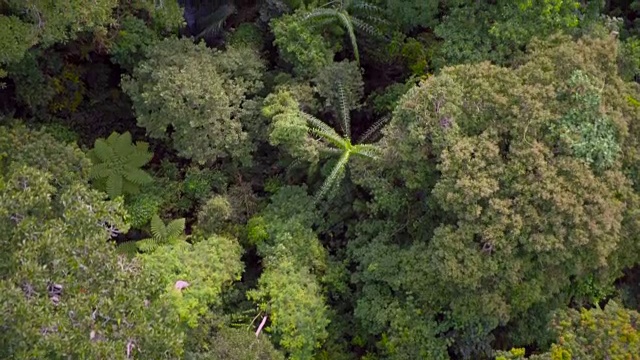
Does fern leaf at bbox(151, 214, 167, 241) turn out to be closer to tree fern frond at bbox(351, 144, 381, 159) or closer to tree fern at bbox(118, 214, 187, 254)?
tree fern at bbox(118, 214, 187, 254)

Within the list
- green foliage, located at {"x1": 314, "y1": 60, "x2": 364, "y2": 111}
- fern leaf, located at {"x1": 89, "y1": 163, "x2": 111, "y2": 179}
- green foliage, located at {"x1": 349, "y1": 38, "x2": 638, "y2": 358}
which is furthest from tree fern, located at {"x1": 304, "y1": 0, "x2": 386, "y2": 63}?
fern leaf, located at {"x1": 89, "y1": 163, "x2": 111, "y2": 179}

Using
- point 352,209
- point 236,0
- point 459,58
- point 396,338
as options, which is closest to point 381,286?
point 396,338

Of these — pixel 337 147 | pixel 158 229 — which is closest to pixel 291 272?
pixel 337 147

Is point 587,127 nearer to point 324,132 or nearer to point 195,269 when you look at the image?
point 324,132

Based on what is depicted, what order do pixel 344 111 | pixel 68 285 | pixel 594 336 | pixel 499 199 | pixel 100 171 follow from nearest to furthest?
pixel 68 285 < pixel 499 199 < pixel 594 336 < pixel 344 111 < pixel 100 171

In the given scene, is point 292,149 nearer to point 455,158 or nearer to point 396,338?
point 455,158

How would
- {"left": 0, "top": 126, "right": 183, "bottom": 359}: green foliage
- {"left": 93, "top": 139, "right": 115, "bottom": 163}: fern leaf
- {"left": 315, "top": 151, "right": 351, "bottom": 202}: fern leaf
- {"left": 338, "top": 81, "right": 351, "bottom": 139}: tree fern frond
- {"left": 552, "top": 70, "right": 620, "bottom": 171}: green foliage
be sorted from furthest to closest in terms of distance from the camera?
{"left": 93, "top": 139, "right": 115, "bottom": 163}: fern leaf
{"left": 338, "top": 81, "right": 351, "bottom": 139}: tree fern frond
{"left": 315, "top": 151, "right": 351, "bottom": 202}: fern leaf
{"left": 552, "top": 70, "right": 620, "bottom": 171}: green foliage
{"left": 0, "top": 126, "right": 183, "bottom": 359}: green foliage
